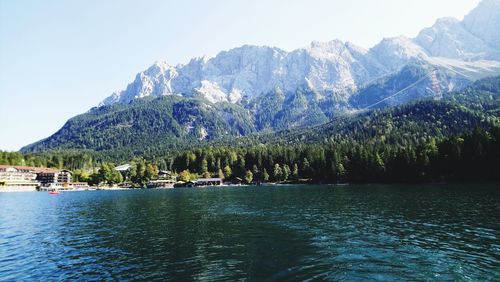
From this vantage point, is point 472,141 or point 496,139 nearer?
point 496,139

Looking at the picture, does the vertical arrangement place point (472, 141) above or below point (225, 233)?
above

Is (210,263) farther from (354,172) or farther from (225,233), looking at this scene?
(354,172)

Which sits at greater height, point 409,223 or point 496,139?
point 496,139

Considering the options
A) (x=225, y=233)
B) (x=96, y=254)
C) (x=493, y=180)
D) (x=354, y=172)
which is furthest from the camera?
(x=354, y=172)

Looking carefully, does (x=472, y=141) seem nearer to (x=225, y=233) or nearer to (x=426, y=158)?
(x=426, y=158)

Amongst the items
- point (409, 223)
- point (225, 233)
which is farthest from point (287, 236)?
point (409, 223)

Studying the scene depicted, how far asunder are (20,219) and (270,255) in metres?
61.7

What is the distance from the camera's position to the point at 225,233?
158ft

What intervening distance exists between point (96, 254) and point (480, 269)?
37.8m

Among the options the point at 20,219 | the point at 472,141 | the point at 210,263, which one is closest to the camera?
the point at 210,263

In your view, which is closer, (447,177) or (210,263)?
(210,263)

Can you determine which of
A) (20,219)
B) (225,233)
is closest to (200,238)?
(225,233)

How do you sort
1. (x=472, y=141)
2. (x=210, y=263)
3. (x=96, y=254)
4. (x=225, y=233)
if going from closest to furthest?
(x=210, y=263) → (x=96, y=254) → (x=225, y=233) → (x=472, y=141)

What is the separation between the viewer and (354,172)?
199125 mm
